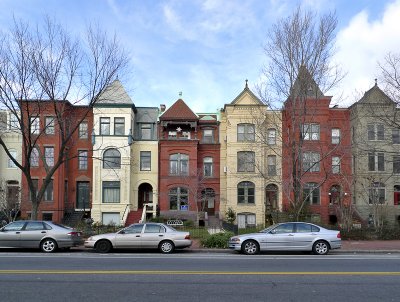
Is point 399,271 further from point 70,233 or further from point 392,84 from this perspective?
point 392,84

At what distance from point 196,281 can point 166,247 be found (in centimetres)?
835

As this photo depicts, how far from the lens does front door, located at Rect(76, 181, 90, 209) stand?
129ft

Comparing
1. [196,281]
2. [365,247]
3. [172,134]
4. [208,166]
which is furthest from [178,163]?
[196,281]

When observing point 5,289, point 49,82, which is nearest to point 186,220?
point 49,82

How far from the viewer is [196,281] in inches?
395

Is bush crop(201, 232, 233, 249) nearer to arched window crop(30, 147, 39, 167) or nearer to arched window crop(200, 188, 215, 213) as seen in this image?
arched window crop(200, 188, 215, 213)

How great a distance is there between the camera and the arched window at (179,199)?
38562mm

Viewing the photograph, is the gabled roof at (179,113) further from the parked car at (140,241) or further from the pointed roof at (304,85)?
the parked car at (140,241)

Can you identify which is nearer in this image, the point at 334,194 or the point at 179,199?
the point at 179,199

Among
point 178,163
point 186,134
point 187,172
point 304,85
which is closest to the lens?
point 304,85

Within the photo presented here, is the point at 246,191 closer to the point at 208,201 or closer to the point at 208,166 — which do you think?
the point at 208,201

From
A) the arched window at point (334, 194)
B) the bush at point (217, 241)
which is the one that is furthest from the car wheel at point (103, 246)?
the arched window at point (334, 194)

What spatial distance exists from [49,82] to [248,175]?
20.8m

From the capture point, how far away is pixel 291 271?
468 inches
